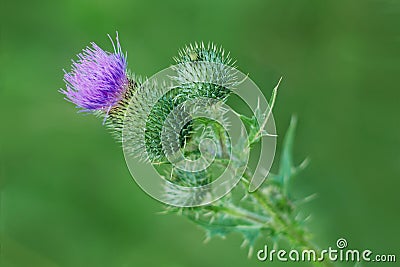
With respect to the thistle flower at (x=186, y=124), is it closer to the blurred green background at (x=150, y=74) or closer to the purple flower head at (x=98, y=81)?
the purple flower head at (x=98, y=81)

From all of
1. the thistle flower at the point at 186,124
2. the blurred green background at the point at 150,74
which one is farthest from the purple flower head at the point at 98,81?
the blurred green background at the point at 150,74

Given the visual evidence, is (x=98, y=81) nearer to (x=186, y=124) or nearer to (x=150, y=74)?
(x=186, y=124)

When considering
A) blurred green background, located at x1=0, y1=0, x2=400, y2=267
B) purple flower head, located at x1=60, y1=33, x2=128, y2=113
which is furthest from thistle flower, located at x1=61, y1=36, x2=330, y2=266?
blurred green background, located at x1=0, y1=0, x2=400, y2=267

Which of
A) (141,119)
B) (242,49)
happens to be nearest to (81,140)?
(242,49)

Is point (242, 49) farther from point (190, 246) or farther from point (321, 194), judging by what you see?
point (190, 246)

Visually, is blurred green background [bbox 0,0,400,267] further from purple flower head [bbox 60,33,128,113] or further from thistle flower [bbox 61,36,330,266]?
purple flower head [bbox 60,33,128,113]
